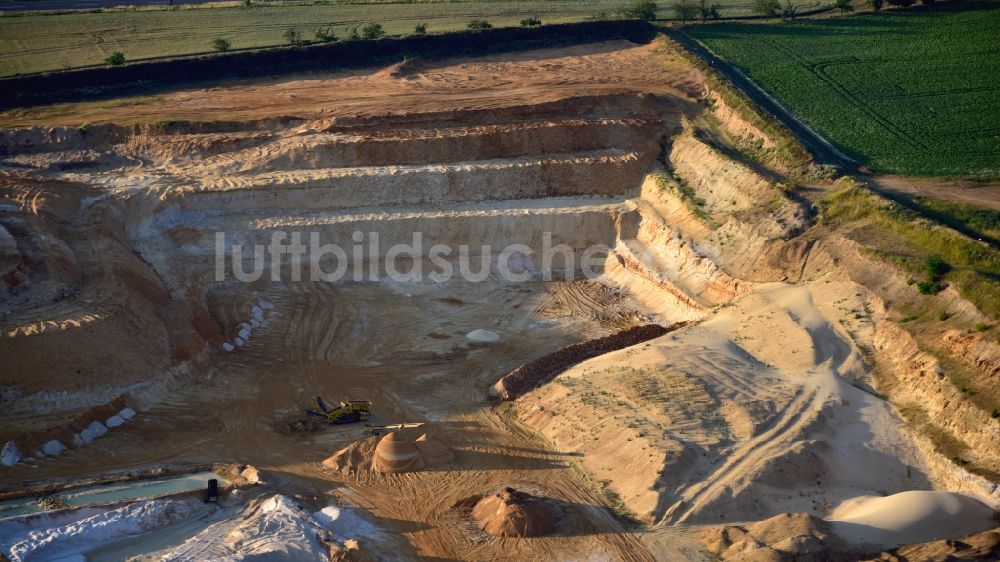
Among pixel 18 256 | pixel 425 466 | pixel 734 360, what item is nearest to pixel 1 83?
pixel 18 256

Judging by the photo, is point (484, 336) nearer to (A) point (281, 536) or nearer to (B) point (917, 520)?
(A) point (281, 536)

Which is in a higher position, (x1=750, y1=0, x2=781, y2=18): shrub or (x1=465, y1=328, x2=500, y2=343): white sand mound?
(x1=750, y1=0, x2=781, y2=18): shrub

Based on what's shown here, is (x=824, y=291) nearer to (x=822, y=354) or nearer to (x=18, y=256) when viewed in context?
(x=822, y=354)

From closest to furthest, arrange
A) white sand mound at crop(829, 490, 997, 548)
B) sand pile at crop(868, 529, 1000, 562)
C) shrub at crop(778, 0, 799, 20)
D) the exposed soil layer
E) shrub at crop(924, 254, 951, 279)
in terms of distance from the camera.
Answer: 1. sand pile at crop(868, 529, 1000, 562)
2. white sand mound at crop(829, 490, 997, 548)
3. shrub at crop(924, 254, 951, 279)
4. the exposed soil layer
5. shrub at crop(778, 0, 799, 20)

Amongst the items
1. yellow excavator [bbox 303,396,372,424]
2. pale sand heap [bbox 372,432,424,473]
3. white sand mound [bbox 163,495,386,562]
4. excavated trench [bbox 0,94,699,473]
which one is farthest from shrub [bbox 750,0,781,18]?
white sand mound [bbox 163,495,386,562]

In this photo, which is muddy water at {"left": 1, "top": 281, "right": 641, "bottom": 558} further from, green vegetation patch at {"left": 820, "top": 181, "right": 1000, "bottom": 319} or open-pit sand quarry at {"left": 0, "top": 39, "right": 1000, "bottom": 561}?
green vegetation patch at {"left": 820, "top": 181, "right": 1000, "bottom": 319}

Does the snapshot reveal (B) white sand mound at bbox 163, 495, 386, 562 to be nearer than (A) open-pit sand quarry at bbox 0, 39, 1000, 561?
Yes

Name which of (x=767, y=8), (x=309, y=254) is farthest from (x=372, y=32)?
(x=767, y=8)
